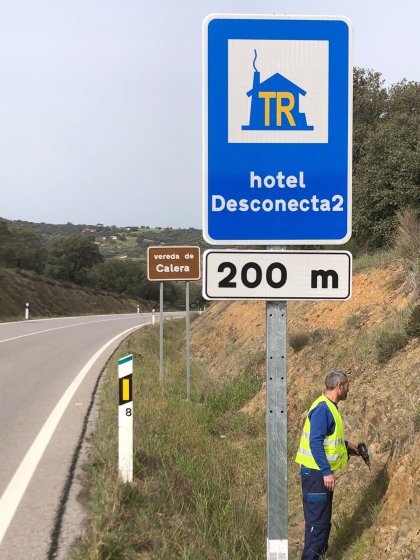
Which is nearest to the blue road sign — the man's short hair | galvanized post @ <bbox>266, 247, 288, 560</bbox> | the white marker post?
galvanized post @ <bbox>266, 247, 288, 560</bbox>

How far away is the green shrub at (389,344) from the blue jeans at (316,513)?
323 centimetres

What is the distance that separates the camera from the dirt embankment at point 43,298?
36791 millimetres

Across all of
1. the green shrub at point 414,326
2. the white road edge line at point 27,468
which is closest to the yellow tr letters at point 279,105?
the white road edge line at point 27,468

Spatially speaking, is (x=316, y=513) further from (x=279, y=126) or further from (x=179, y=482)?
(x=279, y=126)

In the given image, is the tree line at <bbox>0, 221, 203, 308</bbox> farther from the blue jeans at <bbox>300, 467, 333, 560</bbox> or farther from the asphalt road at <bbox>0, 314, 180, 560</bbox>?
the blue jeans at <bbox>300, 467, 333, 560</bbox>

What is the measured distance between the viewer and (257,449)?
7629 mm

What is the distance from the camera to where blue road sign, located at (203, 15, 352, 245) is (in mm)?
2668

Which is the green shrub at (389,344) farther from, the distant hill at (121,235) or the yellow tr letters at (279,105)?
the distant hill at (121,235)

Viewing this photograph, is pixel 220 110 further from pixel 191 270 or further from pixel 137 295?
pixel 137 295

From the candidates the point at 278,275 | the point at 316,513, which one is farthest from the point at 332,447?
the point at 278,275

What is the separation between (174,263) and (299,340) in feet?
9.52

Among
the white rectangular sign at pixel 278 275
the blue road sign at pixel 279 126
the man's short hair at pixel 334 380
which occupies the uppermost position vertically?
the blue road sign at pixel 279 126

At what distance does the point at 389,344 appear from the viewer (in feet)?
24.3

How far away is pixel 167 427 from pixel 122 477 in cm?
247
